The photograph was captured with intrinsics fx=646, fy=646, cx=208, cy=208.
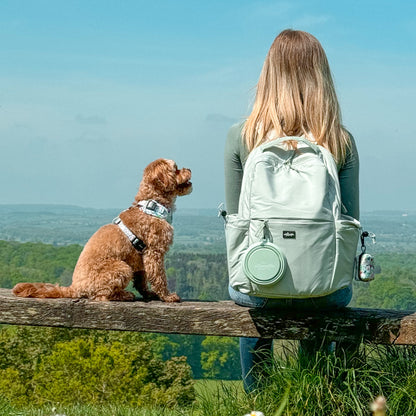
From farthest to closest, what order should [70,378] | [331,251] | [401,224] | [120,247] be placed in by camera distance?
[401,224] < [70,378] < [120,247] < [331,251]

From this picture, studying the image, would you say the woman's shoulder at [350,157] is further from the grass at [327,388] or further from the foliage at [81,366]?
the foliage at [81,366]

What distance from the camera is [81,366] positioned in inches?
1342

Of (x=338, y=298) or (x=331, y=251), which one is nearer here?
(x=331, y=251)

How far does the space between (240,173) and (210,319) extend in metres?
0.95

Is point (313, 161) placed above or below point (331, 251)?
above

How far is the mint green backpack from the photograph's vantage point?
11.5 feet

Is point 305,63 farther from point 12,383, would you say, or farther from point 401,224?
point 401,224

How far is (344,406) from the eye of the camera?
12.5ft

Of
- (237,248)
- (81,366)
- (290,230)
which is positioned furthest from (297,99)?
(81,366)

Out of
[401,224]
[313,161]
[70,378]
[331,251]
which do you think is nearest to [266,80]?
[313,161]

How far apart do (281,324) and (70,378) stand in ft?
102

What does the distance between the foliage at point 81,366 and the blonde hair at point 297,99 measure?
2751 centimetres

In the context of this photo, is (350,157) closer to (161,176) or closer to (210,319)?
(210,319)

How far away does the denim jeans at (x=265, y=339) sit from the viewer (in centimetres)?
391
